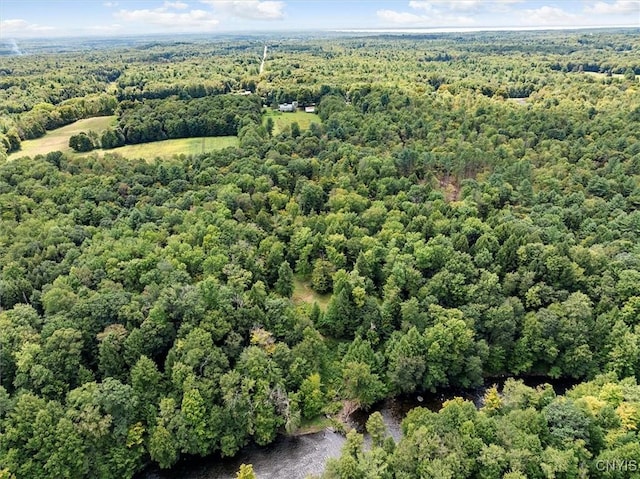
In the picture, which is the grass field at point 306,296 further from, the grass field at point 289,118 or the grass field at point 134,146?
the grass field at point 289,118

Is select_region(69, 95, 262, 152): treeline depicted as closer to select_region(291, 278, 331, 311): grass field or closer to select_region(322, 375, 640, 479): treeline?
select_region(291, 278, 331, 311): grass field

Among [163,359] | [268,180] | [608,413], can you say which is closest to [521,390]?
[608,413]

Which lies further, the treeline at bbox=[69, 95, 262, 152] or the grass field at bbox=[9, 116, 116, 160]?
the treeline at bbox=[69, 95, 262, 152]

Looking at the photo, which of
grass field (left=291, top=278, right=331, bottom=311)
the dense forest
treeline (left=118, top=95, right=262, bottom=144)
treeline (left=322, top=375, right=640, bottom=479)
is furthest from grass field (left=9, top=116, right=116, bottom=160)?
treeline (left=322, top=375, right=640, bottom=479)

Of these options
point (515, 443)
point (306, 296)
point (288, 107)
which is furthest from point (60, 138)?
point (515, 443)

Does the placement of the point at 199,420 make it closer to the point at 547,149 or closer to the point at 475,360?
the point at 475,360

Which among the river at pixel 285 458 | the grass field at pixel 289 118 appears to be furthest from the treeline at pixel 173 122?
the river at pixel 285 458
